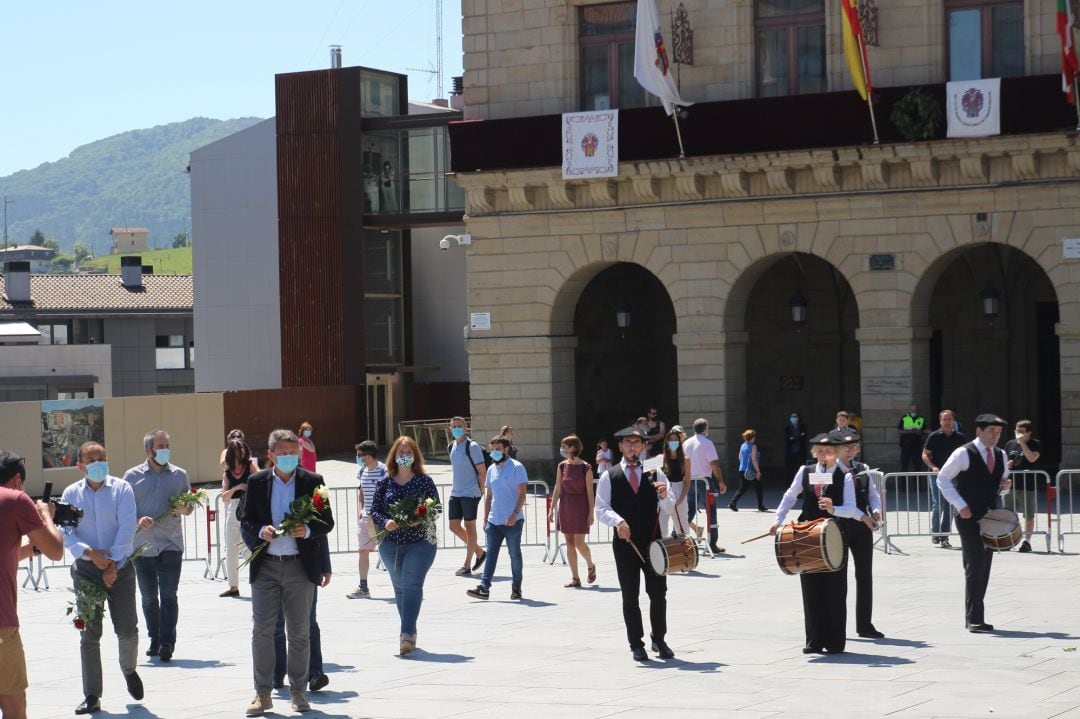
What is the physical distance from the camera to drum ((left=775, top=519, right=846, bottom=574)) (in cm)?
1366

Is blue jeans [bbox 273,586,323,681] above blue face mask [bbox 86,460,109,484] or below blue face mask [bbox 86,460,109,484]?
below

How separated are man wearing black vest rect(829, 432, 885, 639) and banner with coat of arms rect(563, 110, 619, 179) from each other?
17.8 meters

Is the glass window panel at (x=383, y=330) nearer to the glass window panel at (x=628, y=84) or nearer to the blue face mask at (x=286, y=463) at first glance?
the glass window panel at (x=628, y=84)

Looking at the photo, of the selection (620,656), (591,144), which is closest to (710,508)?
(620,656)

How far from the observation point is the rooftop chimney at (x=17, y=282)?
73.6 m

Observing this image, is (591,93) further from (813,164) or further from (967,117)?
(967,117)

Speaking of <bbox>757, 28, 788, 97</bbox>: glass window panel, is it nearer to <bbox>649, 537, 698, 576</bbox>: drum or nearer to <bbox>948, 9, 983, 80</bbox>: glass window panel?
<bbox>948, 9, 983, 80</bbox>: glass window panel

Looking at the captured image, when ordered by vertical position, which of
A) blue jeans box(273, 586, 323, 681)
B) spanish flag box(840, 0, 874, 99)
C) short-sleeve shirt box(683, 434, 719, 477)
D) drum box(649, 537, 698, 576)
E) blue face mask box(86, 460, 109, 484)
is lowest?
blue jeans box(273, 586, 323, 681)

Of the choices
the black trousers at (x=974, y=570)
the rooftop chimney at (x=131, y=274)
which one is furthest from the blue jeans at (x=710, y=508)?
the rooftop chimney at (x=131, y=274)

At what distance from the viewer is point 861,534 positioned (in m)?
14.3

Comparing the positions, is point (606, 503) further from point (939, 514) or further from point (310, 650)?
point (939, 514)

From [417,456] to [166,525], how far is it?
2.17 m

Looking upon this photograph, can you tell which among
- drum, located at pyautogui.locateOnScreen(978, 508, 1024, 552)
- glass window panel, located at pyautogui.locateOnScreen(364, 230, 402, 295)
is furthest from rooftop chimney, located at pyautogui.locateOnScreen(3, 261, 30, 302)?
drum, located at pyautogui.locateOnScreen(978, 508, 1024, 552)

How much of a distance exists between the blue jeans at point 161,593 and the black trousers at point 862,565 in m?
5.54
